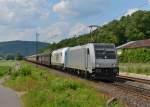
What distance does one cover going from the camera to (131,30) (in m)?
119

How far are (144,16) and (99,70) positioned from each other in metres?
88.7

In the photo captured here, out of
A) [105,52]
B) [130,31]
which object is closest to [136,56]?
[105,52]

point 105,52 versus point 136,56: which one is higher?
point 136,56

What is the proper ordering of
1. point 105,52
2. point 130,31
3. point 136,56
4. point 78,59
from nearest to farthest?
1. point 105,52
2. point 78,59
3. point 136,56
4. point 130,31

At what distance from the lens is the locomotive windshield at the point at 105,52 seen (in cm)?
3416

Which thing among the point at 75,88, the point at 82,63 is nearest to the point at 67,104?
the point at 75,88

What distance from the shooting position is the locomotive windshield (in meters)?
34.2

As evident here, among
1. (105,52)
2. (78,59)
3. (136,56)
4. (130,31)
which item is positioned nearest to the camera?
(105,52)

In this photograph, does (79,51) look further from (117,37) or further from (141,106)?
(117,37)

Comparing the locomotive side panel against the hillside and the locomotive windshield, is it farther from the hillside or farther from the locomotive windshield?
the hillside

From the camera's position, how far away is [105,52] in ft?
112

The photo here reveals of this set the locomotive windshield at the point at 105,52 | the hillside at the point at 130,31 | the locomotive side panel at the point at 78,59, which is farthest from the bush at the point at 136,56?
the hillside at the point at 130,31

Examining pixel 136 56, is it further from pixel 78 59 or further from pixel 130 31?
pixel 130 31

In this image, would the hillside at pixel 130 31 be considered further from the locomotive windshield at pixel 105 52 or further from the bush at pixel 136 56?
the locomotive windshield at pixel 105 52
